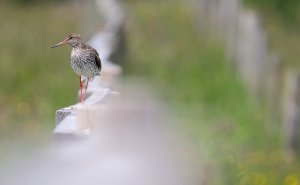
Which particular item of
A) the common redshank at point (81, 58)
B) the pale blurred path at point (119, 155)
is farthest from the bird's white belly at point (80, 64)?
the pale blurred path at point (119, 155)

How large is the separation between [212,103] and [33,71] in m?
4.36

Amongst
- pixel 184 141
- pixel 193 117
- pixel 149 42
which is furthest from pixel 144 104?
pixel 149 42

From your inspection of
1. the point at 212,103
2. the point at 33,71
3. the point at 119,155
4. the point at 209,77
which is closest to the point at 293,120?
the point at 212,103

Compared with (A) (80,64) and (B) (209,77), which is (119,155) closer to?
(A) (80,64)

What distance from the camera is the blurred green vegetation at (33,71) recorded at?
14.3 metres

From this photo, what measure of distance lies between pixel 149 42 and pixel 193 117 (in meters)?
8.48

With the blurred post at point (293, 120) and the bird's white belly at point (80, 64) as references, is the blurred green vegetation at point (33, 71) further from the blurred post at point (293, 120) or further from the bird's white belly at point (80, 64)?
the bird's white belly at point (80, 64)

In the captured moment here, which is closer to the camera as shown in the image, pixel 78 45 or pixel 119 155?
pixel 78 45

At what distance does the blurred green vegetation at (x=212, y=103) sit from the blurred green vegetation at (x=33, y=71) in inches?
57.8

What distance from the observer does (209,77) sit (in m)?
17.3

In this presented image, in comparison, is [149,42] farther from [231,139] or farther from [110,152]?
[110,152]

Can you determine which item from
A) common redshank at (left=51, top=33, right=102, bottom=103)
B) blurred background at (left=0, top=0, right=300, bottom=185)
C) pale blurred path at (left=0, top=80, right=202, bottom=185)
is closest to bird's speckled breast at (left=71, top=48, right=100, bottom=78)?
common redshank at (left=51, top=33, right=102, bottom=103)

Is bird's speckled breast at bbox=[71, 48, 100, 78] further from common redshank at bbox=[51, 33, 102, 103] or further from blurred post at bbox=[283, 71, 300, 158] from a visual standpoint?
blurred post at bbox=[283, 71, 300, 158]

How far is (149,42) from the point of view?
22.5m
